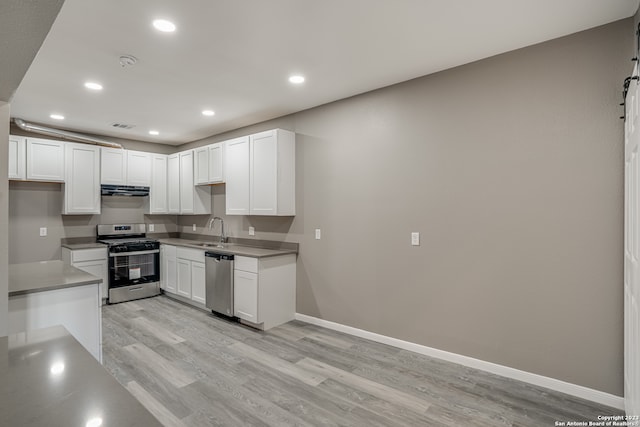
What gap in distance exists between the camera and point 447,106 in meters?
3.03

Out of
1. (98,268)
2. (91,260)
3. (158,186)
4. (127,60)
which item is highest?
(127,60)

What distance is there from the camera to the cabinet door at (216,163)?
189 inches

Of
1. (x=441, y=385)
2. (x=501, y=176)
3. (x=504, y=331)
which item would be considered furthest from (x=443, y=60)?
(x=441, y=385)

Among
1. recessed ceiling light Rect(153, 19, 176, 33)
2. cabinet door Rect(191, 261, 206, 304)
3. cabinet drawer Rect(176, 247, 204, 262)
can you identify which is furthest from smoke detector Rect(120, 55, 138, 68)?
cabinet door Rect(191, 261, 206, 304)

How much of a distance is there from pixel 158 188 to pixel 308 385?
4.61 metres

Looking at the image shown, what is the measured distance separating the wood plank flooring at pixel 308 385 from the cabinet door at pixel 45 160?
247 cm

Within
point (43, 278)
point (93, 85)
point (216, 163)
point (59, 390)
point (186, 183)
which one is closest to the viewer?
point (59, 390)

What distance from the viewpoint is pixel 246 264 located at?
396cm

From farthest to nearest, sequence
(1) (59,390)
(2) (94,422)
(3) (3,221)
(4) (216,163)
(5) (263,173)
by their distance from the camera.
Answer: (4) (216,163)
(5) (263,173)
(3) (3,221)
(1) (59,390)
(2) (94,422)

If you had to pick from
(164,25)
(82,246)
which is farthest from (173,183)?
(164,25)

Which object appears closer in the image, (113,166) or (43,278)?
(43,278)

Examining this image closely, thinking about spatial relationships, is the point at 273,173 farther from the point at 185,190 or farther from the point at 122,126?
the point at 122,126

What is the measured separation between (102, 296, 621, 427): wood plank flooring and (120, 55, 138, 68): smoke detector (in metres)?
2.60

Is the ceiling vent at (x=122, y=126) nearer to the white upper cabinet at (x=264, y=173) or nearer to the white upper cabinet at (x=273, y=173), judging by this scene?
the white upper cabinet at (x=264, y=173)
